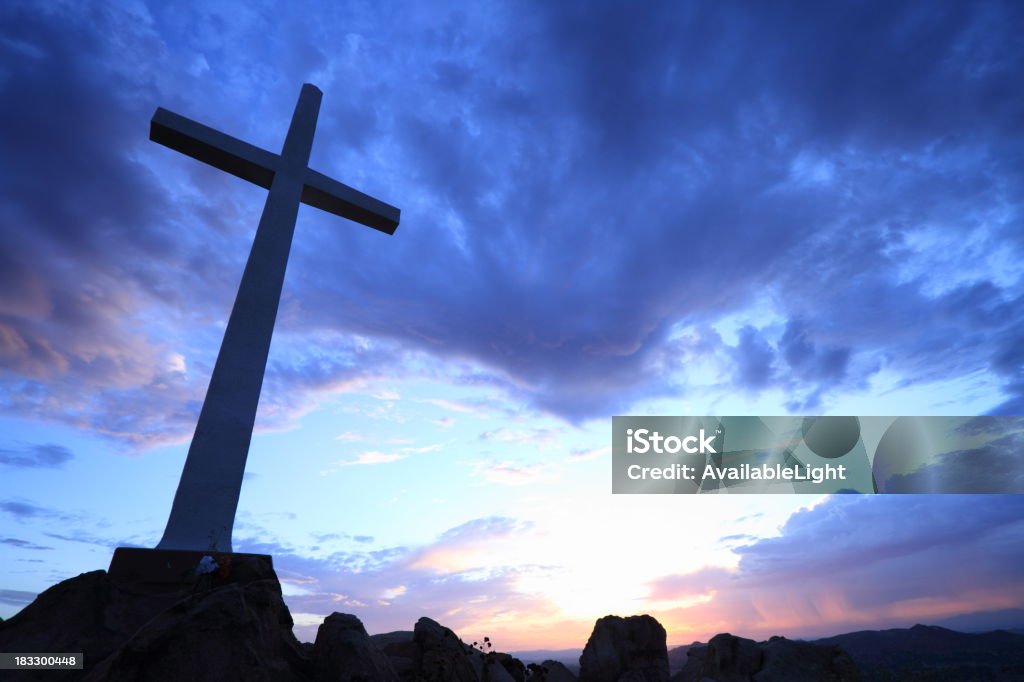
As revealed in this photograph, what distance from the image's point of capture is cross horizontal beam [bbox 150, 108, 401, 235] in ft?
45.7

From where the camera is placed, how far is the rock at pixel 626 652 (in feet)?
41.5

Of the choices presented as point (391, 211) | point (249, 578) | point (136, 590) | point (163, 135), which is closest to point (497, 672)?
point (249, 578)

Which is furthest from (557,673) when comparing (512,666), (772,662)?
(772,662)

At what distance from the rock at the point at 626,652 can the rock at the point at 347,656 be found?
614 centimetres

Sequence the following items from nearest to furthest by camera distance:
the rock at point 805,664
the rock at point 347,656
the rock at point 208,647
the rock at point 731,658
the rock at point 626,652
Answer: the rock at point 208,647, the rock at point 347,656, the rock at point 805,664, the rock at point 731,658, the rock at point 626,652

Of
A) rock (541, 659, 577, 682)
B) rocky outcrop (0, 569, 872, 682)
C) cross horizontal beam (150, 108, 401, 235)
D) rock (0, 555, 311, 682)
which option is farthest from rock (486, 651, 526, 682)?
cross horizontal beam (150, 108, 401, 235)

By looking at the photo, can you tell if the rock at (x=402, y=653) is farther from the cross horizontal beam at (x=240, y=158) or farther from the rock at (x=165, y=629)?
the cross horizontal beam at (x=240, y=158)

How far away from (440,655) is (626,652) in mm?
5624

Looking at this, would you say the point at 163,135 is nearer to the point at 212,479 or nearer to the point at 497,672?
the point at 212,479

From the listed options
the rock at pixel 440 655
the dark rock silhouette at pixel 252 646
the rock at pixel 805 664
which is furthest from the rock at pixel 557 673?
the rock at pixel 805 664

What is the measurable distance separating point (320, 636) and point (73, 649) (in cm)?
304

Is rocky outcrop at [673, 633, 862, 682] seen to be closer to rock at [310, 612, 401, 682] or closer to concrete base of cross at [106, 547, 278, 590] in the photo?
rock at [310, 612, 401, 682]

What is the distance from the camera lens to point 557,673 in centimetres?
1199

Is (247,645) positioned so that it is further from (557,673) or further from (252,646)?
(557,673)
